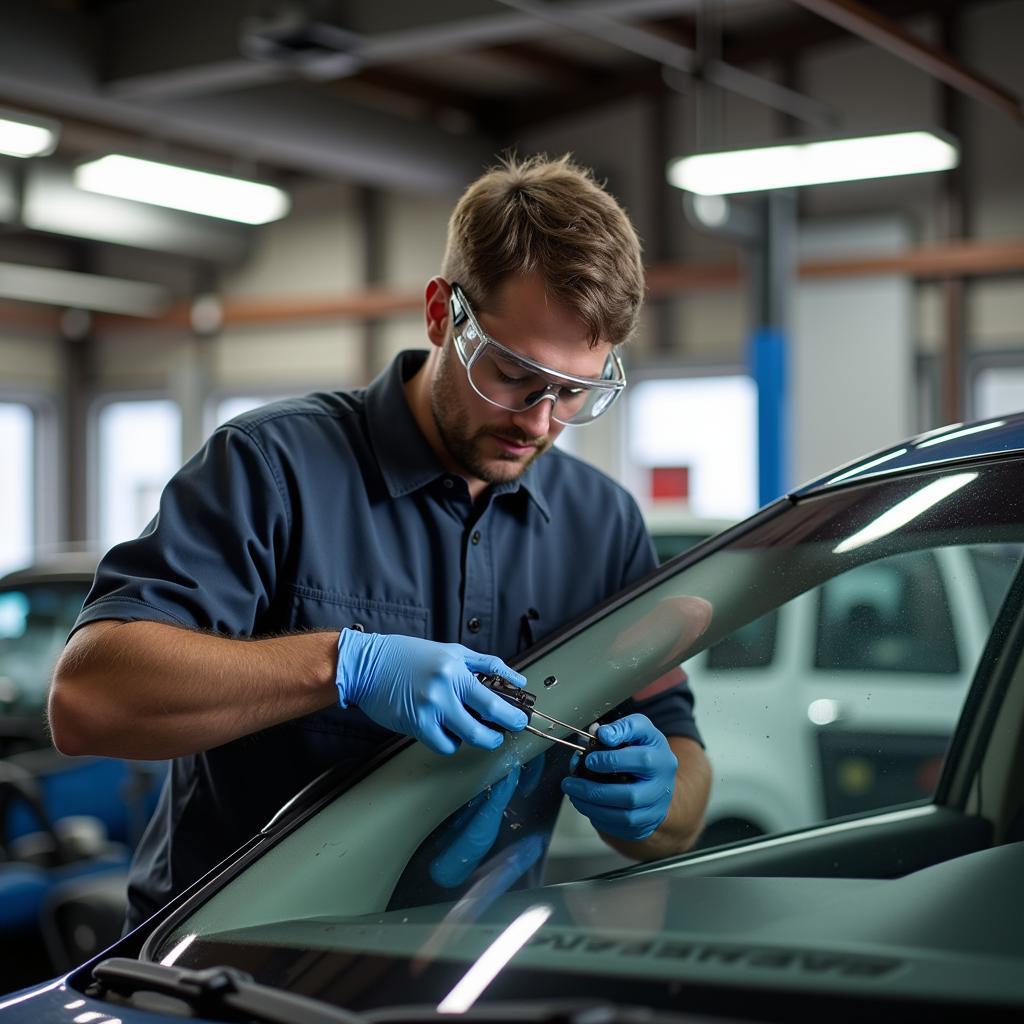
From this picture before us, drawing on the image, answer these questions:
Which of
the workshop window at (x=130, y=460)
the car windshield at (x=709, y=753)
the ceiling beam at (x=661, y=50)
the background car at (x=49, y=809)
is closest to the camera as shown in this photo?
the car windshield at (x=709, y=753)

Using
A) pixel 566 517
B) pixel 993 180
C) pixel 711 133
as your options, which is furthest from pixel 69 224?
pixel 566 517

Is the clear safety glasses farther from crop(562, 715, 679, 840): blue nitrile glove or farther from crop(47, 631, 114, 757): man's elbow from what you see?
crop(47, 631, 114, 757): man's elbow

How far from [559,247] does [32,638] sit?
336cm

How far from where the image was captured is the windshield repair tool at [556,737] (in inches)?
54.3

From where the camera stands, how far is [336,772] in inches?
55.4

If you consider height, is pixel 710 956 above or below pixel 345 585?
below

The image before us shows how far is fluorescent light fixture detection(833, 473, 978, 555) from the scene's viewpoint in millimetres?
1374

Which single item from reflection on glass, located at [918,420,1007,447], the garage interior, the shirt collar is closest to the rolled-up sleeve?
the shirt collar

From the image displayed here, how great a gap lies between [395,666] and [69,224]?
7.28m

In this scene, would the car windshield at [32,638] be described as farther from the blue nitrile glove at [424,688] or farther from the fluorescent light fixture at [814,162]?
the blue nitrile glove at [424,688]

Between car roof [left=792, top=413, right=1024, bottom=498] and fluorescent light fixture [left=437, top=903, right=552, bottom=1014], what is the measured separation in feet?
1.89

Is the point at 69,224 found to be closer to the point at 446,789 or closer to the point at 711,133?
the point at 711,133

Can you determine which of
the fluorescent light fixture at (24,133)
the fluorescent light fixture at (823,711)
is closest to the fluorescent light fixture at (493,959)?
the fluorescent light fixture at (823,711)

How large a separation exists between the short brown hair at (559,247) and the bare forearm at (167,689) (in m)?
0.53
